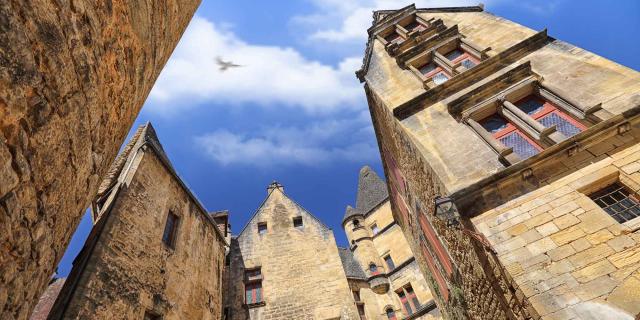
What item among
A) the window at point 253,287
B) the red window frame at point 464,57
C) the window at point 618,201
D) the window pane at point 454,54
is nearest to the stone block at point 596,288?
the window at point 618,201

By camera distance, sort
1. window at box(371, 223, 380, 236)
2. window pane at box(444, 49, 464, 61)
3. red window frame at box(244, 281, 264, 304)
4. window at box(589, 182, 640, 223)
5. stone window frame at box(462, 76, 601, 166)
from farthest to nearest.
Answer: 1. window at box(371, 223, 380, 236)
2. red window frame at box(244, 281, 264, 304)
3. window pane at box(444, 49, 464, 61)
4. stone window frame at box(462, 76, 601, 166)
5. window at box(589, 182, 640, 223)

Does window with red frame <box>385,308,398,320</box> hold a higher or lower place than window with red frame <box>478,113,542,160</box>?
higher

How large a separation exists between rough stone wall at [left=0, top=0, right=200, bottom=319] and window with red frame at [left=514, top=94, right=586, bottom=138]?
7.79 meters

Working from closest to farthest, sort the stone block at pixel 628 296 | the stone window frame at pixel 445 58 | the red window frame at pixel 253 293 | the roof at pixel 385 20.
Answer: the stone block at pixel 628 296 < the stone window frame at pixel 445 58 < the red window frame at pixel 253 293 < the roof at pixel 385 20

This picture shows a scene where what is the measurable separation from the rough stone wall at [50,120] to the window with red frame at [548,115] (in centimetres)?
779

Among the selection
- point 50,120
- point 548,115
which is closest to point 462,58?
point 548,115

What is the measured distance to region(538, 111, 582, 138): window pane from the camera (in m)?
6.41

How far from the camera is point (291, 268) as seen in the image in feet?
43.9

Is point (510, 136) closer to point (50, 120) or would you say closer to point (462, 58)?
point (462, 58)

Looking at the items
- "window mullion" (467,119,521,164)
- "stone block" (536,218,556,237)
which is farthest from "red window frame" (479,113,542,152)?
"stone block" (536,218,556,237)

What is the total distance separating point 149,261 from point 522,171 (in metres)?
8.17

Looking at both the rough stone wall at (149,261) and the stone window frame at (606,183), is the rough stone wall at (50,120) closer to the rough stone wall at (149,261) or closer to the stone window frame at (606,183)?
the rough stone wall at (149,261)

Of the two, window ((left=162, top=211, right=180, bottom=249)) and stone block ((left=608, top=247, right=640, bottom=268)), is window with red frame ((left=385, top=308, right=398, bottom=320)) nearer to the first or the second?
window ((left=162, top=211, right=180, bottom=249))

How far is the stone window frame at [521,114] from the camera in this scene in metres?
6.33
